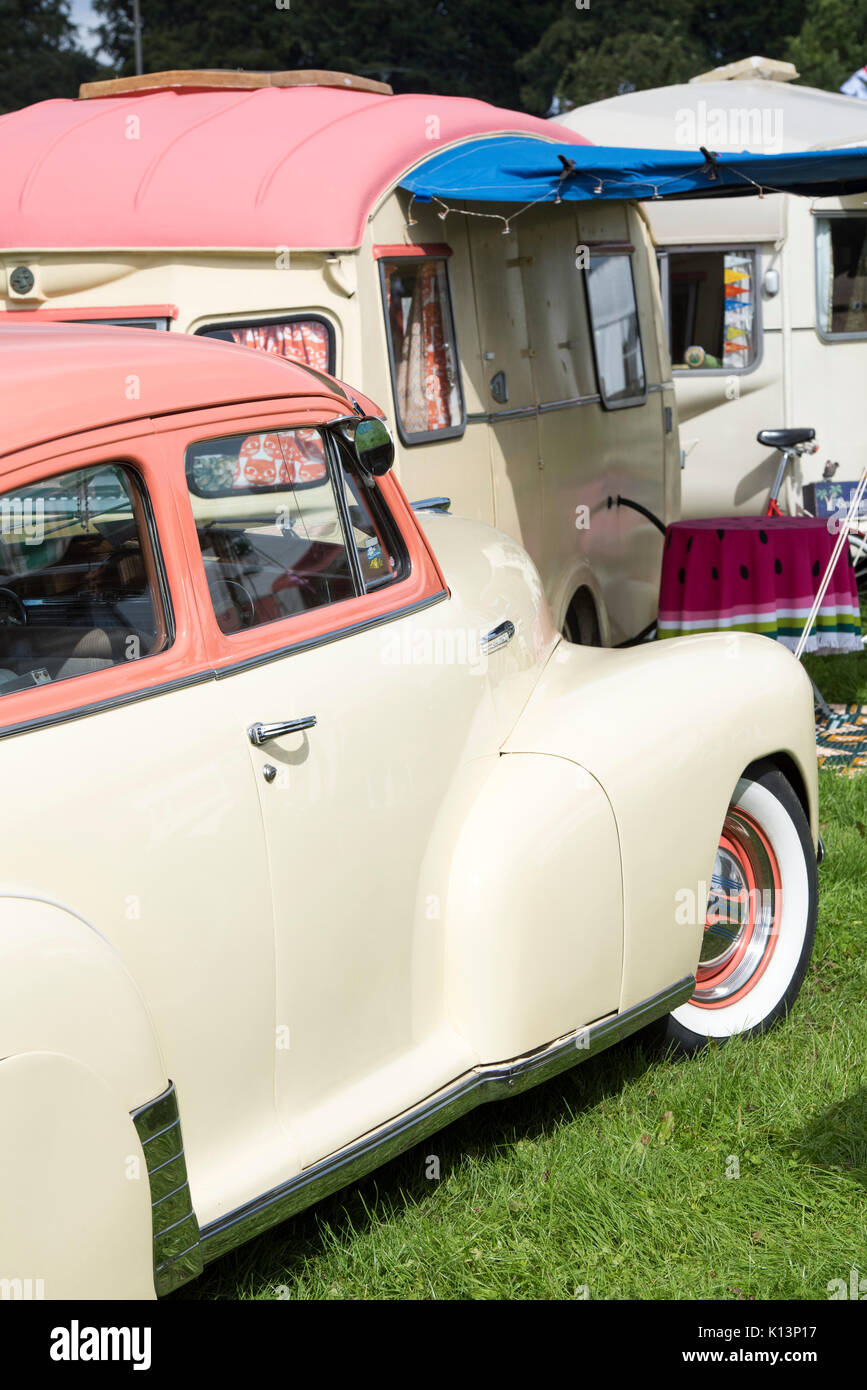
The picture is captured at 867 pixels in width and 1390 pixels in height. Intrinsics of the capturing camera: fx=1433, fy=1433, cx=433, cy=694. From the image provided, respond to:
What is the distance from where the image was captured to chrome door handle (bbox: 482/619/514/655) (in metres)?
3.44

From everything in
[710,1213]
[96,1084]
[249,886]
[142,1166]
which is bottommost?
[710,1213]

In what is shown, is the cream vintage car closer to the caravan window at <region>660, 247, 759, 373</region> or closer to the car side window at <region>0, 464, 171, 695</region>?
the car side window at <region>0, 464, 171, 695</region>

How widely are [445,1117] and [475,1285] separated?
14.1 inches

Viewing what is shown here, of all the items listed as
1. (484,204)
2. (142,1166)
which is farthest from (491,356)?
(142,1166)

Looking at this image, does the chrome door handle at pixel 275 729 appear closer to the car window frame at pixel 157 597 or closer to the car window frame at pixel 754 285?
the car window frame at pixel 157 597

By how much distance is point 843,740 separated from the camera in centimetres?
687

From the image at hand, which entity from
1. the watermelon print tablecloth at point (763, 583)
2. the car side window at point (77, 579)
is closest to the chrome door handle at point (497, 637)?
the car side window at point (77, 579)

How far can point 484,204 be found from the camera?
20.9ft

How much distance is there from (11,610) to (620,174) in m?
A: 4.27

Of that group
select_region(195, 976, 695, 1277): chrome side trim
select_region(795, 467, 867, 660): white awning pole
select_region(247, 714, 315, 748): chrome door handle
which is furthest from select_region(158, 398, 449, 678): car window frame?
select_region(795, 467, 867, 660): white awning pole

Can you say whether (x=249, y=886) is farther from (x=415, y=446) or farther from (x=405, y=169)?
(x=405, y=169)

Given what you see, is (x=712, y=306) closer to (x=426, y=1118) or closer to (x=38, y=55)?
(x=426, y=1118)

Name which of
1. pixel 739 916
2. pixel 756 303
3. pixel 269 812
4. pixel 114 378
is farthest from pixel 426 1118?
pixel 756 303

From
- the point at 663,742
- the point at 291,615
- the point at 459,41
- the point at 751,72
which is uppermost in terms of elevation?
the point at 459,41
